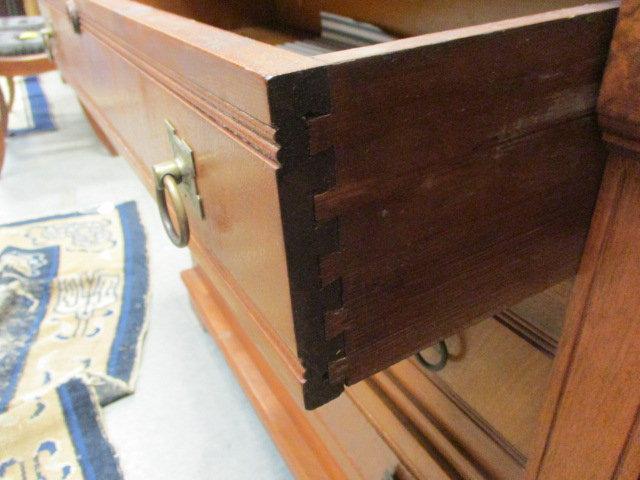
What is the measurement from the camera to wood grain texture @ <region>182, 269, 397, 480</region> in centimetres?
67

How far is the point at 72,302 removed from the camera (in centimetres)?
117

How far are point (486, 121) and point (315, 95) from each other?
0.33ft

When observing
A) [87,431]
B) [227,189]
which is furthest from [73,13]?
[87,431]

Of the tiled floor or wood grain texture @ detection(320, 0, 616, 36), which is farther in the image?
the tiled floor

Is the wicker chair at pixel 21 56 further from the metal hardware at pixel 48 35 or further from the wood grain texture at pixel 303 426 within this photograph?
the wood grain texture at pixel 303 426

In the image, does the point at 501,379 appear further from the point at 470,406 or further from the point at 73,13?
the point at 73,13

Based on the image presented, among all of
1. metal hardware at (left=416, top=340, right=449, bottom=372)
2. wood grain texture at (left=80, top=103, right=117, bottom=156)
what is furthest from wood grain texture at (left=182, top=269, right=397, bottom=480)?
wood grain texture at (left=80, top=103, right=117, bottom=156)

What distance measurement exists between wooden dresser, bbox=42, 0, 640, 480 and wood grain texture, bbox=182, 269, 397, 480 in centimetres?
20

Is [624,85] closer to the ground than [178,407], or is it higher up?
higher up

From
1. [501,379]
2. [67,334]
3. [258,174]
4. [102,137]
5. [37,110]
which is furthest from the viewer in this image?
[37,110]

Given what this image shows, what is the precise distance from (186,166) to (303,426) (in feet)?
1.75

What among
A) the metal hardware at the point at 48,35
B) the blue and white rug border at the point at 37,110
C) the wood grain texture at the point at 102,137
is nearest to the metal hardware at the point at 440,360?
the metal hardware at the point at 48,35

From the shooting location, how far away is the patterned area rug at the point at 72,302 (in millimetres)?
993

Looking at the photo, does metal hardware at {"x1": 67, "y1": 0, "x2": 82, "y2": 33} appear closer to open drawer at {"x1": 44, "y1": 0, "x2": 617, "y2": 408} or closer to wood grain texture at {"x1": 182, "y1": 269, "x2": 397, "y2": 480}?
open drawer at {"x1": 44, "y1": 0, "x2": 617, "y2": 408}
